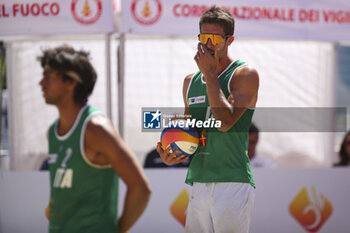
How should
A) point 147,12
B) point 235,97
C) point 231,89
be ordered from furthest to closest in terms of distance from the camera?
point 147,12 → point 231,89 → point 235,97

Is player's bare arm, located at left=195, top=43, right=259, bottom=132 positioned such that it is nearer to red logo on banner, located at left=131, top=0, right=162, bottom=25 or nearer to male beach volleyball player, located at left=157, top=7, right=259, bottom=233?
male beach volleyball player, located at left=157, top=7, right=259, bottom=233

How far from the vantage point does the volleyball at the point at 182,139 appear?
292cm

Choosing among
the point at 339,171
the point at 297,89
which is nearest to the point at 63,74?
the point at 339,171

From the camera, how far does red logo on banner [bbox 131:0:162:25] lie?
16.6 ft

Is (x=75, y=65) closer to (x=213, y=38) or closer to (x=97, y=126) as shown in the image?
(x=97, y=126)

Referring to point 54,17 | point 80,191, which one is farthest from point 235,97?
point 54,17

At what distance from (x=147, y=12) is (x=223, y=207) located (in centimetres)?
288

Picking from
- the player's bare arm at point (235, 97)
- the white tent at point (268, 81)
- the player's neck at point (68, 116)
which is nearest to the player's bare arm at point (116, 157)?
the player's neck at point (68, 116)

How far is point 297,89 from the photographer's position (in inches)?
284

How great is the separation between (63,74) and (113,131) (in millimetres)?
389

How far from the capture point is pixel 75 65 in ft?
7.42

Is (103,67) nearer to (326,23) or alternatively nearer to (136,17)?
(136,17)

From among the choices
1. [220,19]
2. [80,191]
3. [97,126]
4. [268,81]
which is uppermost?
[220,19]

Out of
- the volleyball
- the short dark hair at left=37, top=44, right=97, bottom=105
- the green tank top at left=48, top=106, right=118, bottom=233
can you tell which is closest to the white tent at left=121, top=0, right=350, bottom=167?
the volleyball
